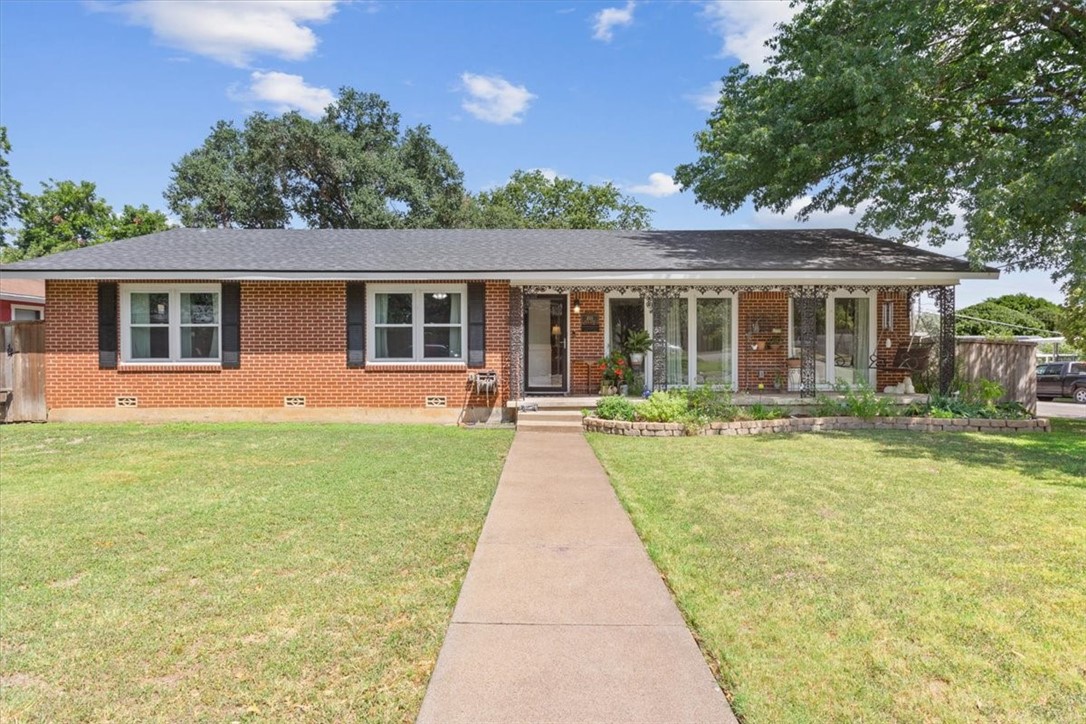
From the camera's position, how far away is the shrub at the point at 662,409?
10.3m

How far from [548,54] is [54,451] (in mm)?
15223

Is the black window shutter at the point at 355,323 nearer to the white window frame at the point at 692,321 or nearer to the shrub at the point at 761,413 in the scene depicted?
the white window frame at the point at 692,321

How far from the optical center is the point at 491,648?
314 centimetres

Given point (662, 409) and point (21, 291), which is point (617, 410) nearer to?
point (662, 409)

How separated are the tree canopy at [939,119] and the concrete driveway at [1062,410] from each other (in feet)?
20.5

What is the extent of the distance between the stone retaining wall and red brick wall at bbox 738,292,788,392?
108 inches

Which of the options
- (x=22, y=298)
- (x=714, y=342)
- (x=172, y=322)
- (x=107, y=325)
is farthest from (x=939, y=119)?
(x=22, y=298)

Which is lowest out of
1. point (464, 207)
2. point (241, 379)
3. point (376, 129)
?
point (241, 379)

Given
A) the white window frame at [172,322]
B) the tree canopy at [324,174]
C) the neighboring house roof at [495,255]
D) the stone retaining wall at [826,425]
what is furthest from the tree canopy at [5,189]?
the stone retaining wall at [826,425]

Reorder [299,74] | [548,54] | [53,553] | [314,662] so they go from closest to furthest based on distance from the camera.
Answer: [314,662], [53,553], [548,54], [299,74]

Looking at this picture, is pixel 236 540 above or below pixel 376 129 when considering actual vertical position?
below

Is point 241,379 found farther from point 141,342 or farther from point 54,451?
point 54,451

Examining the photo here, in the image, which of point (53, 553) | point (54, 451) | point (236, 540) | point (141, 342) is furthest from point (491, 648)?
point (141, 342)

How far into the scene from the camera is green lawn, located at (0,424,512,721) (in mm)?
2736
